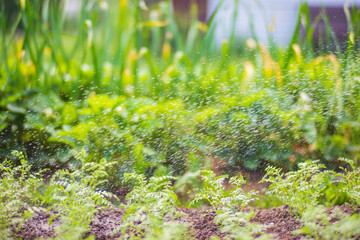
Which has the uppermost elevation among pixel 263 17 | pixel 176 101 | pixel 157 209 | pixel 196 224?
pixel 263 17

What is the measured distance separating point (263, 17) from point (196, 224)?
141 cm

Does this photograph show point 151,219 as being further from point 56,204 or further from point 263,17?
point 263,17

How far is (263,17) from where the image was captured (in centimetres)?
228

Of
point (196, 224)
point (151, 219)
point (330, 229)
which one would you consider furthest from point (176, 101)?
point (330, 229)

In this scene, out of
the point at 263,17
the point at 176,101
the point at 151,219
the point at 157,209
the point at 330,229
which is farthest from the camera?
the point at 263,17

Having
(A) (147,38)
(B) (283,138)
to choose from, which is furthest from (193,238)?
(A) (147,38)

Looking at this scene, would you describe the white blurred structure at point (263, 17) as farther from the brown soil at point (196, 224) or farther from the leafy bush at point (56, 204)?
the leafy bush at point (56, 204)

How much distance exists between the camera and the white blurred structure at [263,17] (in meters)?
2.20

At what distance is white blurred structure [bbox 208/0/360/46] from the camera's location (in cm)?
220

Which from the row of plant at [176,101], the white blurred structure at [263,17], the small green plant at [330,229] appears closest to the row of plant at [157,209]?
the small green plant at [330,229]

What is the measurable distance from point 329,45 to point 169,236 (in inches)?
62.5

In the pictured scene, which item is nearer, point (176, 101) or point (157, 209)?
point (157, 209)

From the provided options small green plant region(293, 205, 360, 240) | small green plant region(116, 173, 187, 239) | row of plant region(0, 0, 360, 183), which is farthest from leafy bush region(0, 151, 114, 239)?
small green plant region(293, 205, 360, 240)

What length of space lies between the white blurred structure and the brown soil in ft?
3.64
